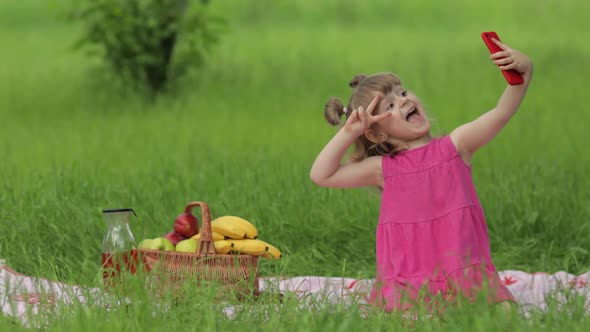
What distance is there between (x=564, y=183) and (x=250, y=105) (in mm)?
4543

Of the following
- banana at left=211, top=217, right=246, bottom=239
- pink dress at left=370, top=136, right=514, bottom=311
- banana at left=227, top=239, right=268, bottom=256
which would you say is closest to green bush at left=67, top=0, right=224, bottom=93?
banana at left=211, top=217, right=246, bottom=239

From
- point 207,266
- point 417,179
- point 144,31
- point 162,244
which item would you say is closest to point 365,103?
point 417,179

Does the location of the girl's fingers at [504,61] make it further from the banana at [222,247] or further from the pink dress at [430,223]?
the banana at [222,247]

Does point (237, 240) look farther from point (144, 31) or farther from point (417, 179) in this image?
point (144, 31)

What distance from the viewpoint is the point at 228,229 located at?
443 centimetres

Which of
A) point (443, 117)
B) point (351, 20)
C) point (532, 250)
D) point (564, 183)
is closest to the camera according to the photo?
point (532, 250)

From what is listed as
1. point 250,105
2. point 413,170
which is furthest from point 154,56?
point 413,170

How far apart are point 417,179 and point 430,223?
188 mm

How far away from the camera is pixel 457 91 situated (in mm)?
10742

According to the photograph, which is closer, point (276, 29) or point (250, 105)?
point (250, 105)

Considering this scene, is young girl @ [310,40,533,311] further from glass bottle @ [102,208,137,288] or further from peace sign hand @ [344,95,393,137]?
glass bottle @ [102,208,137,288]

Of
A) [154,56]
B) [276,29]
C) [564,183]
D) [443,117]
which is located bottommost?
[564,183]

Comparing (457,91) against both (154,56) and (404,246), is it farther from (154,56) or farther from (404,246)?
(404,246)

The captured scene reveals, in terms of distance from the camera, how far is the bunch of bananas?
4352 millimetres
